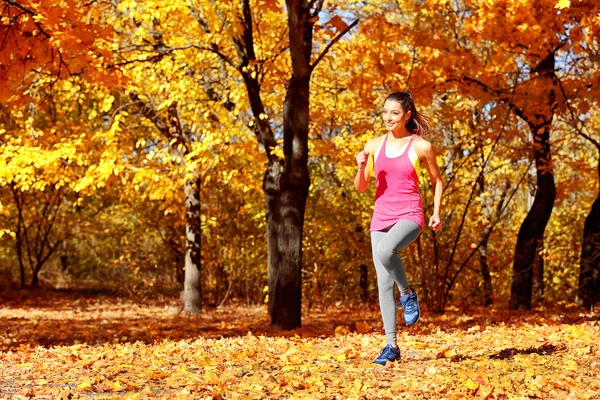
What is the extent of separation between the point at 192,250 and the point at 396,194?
9196 mm

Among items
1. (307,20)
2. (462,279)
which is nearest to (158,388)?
(307,20)

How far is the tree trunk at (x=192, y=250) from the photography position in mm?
13445

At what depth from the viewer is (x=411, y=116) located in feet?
16.7

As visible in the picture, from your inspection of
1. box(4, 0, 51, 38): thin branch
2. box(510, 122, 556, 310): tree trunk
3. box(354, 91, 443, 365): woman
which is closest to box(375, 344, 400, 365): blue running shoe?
box(354, 91, 443, 365): woman

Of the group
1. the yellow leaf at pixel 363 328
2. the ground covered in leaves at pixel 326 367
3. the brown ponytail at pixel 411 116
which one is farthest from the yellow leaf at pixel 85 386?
the yellow leaf at pixel 363 328

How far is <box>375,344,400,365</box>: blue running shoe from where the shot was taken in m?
5.08

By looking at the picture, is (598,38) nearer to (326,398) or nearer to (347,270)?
(326,398)

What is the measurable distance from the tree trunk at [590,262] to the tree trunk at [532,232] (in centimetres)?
65

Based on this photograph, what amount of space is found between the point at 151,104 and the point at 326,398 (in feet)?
31.8

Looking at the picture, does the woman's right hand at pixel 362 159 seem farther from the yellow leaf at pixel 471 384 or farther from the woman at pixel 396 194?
the yellow leaf at pixel 471 384

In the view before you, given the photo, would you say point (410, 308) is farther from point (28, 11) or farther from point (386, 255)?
point (28, 11)

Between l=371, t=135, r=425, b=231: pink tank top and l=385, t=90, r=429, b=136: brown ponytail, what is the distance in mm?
197

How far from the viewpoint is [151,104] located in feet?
42.6

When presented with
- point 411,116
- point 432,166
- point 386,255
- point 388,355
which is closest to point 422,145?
point 432,166
